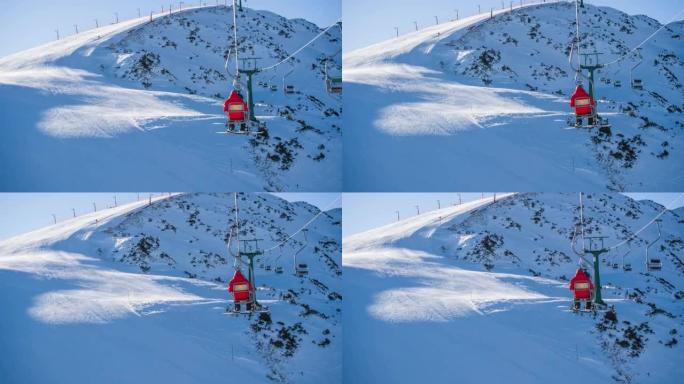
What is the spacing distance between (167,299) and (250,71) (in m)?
1.83

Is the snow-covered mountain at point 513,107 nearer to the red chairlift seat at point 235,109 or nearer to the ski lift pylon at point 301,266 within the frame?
the ski lift pylon at point 301,266

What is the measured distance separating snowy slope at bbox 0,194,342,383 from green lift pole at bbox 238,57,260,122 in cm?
67

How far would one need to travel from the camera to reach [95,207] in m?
8.45

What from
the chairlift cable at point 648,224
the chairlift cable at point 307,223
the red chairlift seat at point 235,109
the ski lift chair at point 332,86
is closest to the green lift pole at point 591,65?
the chairlift cable at point 648,224

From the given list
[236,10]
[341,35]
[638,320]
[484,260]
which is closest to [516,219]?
[484,260]

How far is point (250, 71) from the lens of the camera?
8898 millimetres

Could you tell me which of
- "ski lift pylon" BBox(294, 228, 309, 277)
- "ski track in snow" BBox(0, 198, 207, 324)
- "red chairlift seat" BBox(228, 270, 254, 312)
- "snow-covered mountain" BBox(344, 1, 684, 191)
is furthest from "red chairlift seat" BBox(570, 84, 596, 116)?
"ski track in snow" BBox(0, 198, 207, 324)

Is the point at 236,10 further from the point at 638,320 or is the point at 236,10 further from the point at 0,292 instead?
the point at 638,320

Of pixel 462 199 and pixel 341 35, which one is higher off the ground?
pixel 341 35

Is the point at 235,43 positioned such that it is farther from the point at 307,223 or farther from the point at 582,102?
the point at 582,102

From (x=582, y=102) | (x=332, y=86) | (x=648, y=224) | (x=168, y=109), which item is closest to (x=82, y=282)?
(x=168, y=109)

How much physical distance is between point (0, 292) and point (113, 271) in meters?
0.81

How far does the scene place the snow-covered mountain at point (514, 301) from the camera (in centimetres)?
870

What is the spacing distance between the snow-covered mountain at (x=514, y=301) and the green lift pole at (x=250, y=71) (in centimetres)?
122
